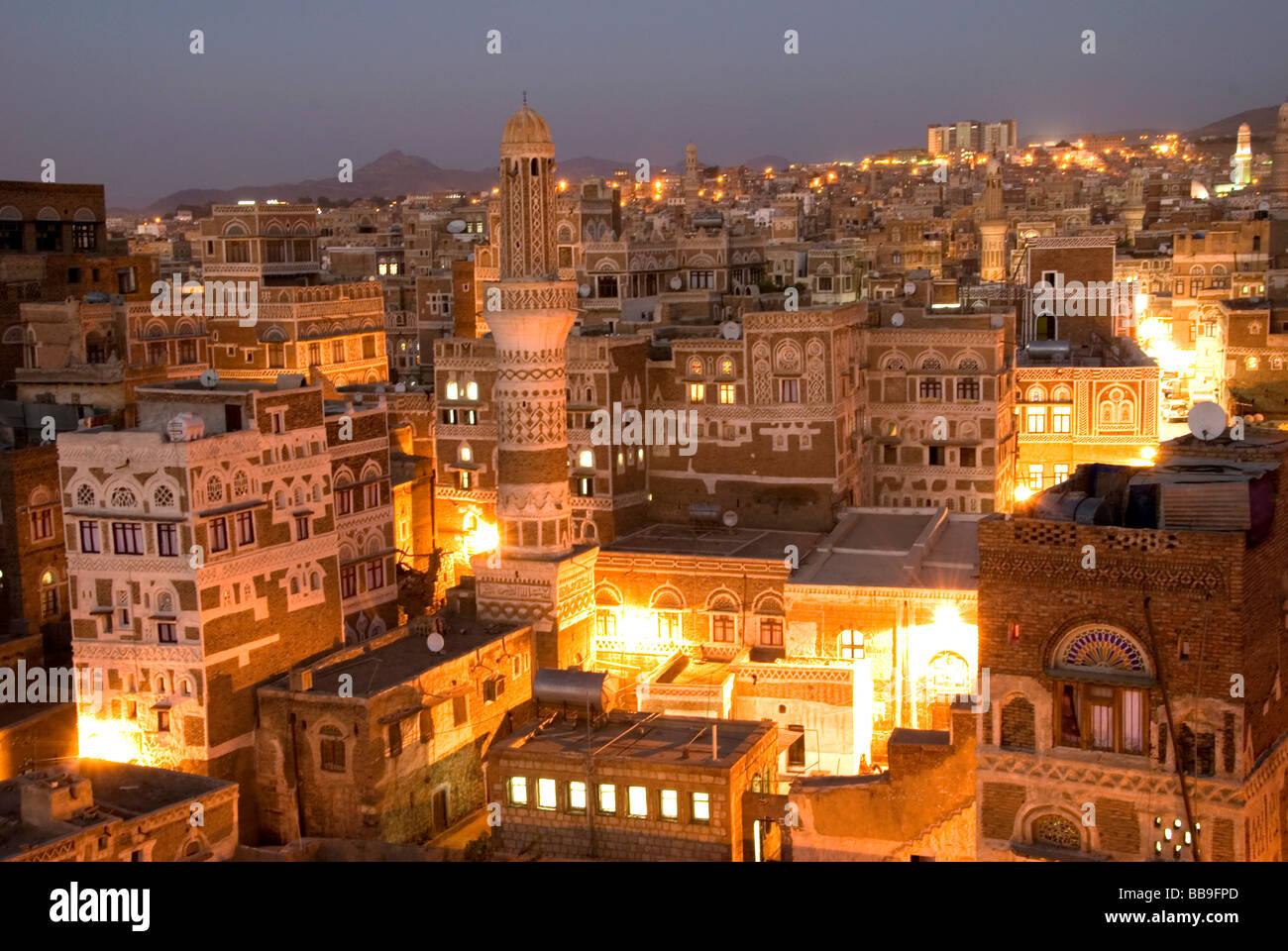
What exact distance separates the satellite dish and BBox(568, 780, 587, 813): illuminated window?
42.8 feet

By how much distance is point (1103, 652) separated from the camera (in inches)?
745

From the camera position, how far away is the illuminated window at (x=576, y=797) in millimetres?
27781

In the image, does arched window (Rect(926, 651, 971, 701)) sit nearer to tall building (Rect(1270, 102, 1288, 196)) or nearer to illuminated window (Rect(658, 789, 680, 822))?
illuminated window (Rect(658, 789, 680, 822))

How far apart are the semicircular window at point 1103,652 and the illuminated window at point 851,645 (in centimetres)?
1690

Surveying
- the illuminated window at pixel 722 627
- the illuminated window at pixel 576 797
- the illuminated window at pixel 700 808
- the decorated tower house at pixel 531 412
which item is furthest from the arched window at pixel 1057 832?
the illuminated window at pixel 722 627

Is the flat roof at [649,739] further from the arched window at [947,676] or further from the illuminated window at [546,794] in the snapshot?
the arched window at [947,676]

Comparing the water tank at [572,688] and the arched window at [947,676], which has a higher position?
the water tank at [572,688]

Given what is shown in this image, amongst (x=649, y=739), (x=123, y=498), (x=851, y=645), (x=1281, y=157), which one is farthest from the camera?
(x=1281, y=157)

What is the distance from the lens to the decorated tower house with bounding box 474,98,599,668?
121ft

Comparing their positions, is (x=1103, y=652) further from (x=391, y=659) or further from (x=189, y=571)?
(x=189, y=571)

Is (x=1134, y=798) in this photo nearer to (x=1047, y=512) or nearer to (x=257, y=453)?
(x=1047, y=512)

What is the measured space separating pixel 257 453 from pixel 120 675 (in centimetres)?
556

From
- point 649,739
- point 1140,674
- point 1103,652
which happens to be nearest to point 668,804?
point 649,739

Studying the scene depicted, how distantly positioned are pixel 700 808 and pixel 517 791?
12.0 ft
